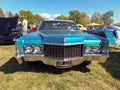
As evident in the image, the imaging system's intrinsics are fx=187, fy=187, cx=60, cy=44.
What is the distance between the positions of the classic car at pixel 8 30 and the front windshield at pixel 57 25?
4673mm

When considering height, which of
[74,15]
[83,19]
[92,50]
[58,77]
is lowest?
[58,77]

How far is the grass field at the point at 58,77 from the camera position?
4.19m

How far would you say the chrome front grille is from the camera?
4.50 m

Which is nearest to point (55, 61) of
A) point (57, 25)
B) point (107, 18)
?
point (57, 25)

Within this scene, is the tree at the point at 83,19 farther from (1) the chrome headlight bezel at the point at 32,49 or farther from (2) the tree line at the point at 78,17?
(1) the chrome headlight bezel at the point at 32,49

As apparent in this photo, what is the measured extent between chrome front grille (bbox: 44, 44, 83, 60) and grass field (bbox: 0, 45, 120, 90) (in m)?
0.56

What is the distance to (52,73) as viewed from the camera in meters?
5.04

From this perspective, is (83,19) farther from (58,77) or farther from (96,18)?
(58,77)

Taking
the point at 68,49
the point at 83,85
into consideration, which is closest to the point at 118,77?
the point at 83,85

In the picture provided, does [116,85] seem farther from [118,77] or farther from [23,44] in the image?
[23,44]

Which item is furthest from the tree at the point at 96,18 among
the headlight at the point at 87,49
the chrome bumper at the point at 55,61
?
the chrome bumper at the point at 55,61

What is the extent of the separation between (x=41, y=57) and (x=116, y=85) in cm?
188

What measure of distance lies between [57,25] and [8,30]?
545 centimetres

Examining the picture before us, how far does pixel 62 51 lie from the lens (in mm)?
4500
